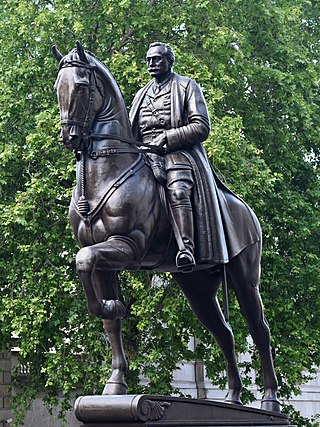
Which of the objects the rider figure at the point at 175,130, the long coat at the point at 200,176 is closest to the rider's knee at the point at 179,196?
the rider figure at the point at 175,130

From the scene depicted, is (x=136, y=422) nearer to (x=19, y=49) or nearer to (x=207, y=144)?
(x=207, y=144)

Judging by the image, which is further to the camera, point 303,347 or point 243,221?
point 303,347

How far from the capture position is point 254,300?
29.9 ft

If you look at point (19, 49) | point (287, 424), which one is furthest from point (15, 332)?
point (287, 424)

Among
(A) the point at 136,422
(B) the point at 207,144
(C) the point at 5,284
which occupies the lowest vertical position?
(A) the point at 136,422

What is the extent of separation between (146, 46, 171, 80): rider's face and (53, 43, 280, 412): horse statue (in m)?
0.71

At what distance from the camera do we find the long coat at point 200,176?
8.33 metres

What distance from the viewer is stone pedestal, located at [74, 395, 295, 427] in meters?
7.07

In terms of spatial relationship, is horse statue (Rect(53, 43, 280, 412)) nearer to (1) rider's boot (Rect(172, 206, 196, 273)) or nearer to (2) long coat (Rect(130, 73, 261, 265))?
(1) rider's boot (Rect(172, 206, 196, 273))

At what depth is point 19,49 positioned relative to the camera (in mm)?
23438

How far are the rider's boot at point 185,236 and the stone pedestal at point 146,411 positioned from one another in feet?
3.56

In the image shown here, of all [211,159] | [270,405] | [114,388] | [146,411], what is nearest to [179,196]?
[114,388]

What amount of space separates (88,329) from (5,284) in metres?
2.29

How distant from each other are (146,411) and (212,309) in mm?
2223
